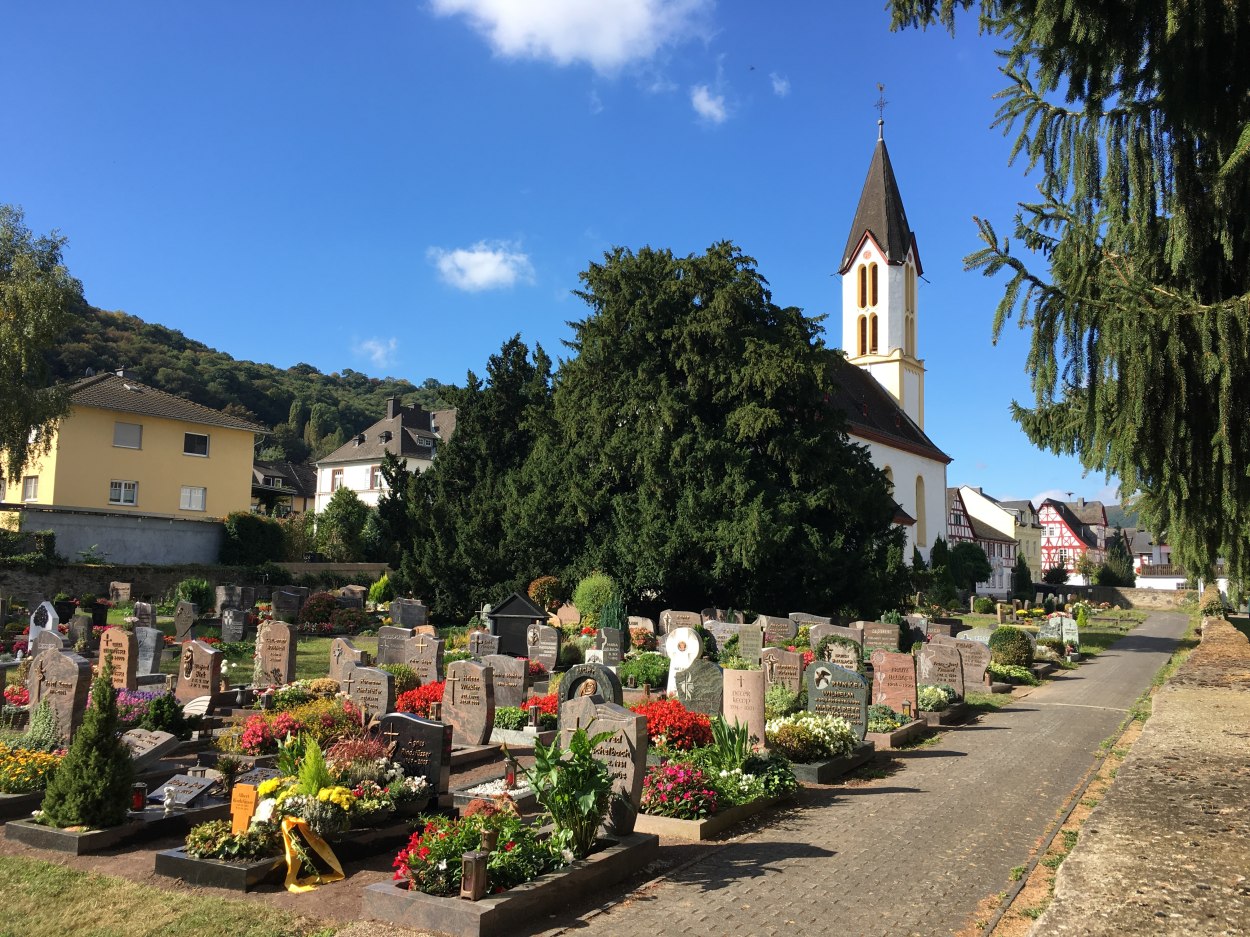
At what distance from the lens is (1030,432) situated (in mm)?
11141

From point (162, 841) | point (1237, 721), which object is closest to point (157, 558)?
point (162, 841)

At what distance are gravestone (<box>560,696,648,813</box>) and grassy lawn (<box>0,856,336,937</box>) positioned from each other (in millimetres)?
2591

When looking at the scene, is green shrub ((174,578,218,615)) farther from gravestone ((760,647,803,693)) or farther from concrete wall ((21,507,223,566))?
gravestone ((760,647,803,693))

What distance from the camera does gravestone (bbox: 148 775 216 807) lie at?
8.88 meters

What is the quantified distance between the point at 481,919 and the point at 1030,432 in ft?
27.4

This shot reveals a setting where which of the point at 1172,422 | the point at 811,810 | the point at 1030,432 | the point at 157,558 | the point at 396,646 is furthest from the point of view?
the point at 157,558

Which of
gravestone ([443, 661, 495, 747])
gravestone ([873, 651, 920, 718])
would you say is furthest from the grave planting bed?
gravestone ([873, 651, 920, 718])

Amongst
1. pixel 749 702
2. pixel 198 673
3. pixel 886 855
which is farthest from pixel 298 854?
pixel 198 673

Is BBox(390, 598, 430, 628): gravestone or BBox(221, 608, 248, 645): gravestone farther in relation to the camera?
BBox(390, 598, 430, 628): gravestone

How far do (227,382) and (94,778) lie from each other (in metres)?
88.9

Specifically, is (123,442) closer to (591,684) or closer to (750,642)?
(750,642)

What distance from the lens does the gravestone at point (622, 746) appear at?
8.00 meters

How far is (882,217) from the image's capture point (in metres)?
59.3

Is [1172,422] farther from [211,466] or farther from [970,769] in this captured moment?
[211,466]
